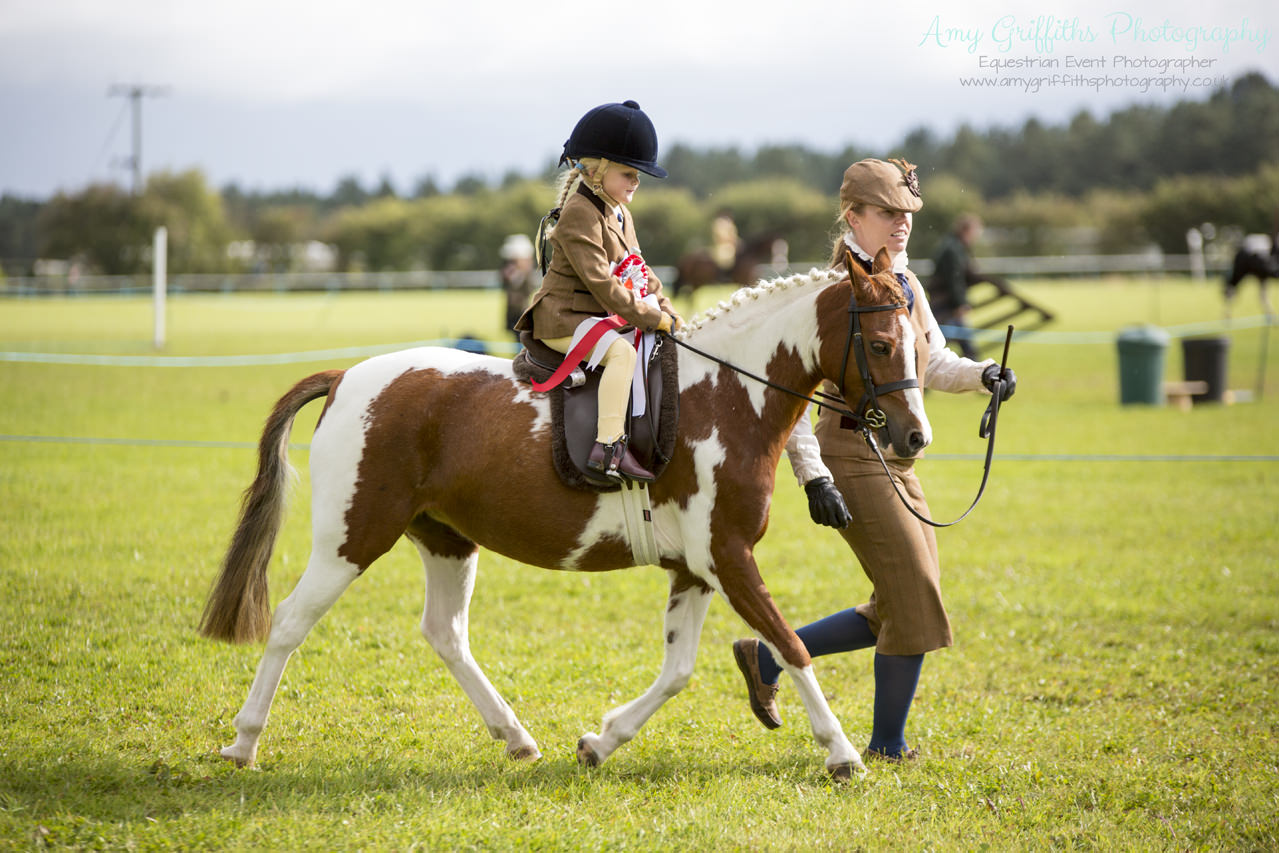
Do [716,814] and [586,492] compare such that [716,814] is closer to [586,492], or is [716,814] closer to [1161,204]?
[586,492]

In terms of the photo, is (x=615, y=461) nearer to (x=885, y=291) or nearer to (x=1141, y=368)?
(x=885, y=291)

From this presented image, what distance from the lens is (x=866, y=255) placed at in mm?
4254

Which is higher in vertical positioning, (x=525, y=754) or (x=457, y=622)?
(x=457, y=622)

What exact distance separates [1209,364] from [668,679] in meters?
14.9

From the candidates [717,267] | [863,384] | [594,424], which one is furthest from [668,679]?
[717,267]

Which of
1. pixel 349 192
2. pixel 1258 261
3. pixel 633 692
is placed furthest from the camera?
pixel 349 192

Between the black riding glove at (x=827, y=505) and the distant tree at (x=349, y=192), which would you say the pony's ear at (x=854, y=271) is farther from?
the distant tree at (x=349, y=192)

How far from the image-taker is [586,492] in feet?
13.5

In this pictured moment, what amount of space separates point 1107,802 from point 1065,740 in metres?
0.69

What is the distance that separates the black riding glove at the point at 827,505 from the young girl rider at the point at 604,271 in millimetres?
608

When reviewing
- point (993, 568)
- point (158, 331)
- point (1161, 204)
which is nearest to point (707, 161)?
point (1161, 204)

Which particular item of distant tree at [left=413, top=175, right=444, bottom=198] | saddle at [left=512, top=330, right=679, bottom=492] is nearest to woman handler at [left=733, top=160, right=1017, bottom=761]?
saddle at [left=512, top=330, right=679, bottom=492]

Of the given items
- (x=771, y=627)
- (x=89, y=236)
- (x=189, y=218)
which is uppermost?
(x=189, y=218)

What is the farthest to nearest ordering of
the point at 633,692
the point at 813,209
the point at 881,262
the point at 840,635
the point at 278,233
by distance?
the point at 278,233 < the point at 813,209 < the point at 633,692 < the point at 840,635 < the point at 881,262
